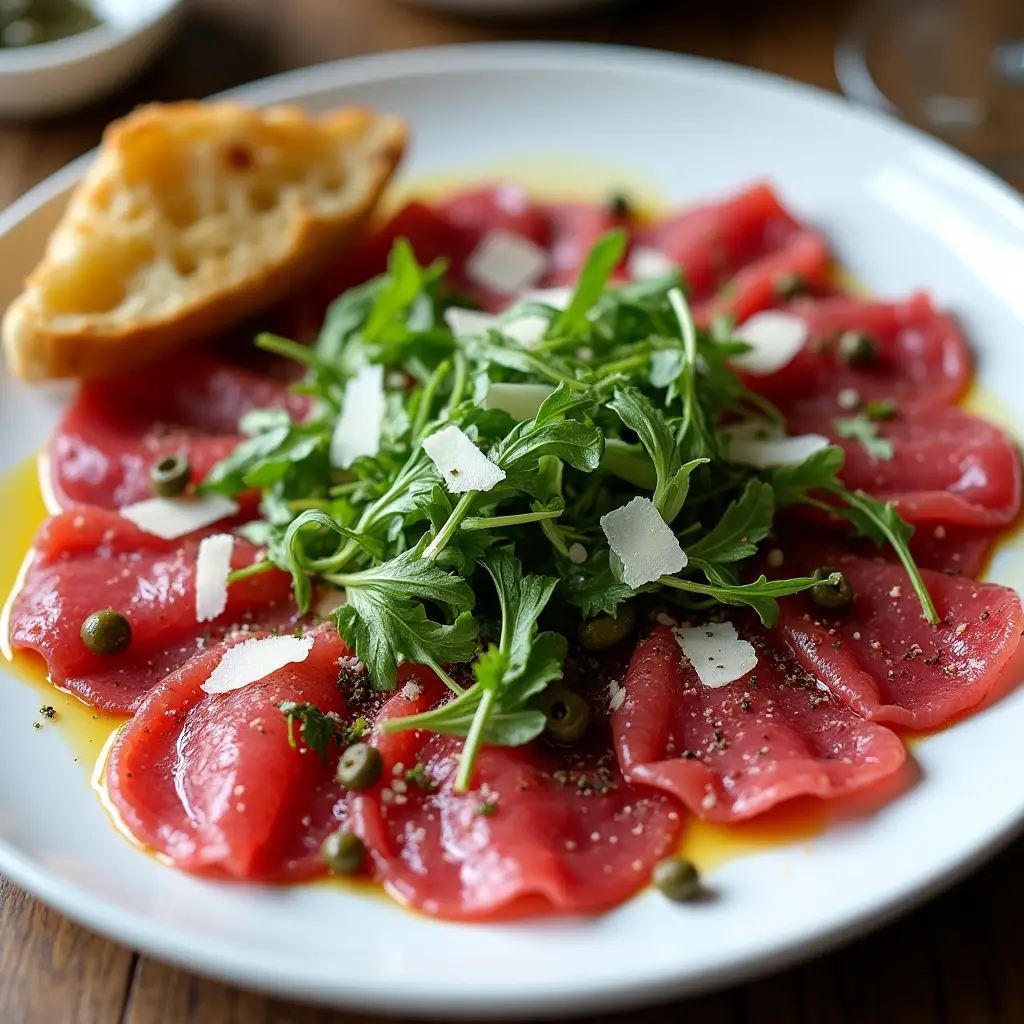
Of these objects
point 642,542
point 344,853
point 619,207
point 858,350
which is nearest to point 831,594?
point 642,542

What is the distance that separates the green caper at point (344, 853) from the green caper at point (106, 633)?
2.72 feet

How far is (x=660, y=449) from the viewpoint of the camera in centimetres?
291

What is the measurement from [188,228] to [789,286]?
1950 millimetres

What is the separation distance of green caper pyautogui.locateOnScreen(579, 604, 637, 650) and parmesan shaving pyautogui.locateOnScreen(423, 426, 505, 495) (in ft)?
1.39

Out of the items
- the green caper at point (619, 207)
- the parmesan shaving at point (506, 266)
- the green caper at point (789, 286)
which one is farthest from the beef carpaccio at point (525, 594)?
the green caper at point (619, 207)

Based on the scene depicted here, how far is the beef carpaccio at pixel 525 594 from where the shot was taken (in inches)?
105

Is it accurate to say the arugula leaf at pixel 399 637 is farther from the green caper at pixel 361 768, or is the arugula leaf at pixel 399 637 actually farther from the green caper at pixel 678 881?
the green caper at pixel 678 881

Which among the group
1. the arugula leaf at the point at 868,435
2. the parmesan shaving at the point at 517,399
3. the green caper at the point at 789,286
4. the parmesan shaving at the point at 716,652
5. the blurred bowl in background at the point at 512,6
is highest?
the blurred bowl in background at the point at 512,6

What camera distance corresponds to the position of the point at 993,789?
262cm

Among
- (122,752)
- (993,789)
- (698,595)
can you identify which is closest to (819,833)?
(993,789)

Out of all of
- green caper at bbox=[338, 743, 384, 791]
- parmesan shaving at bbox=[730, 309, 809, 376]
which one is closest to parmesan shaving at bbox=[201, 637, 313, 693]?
green caper at bbox=[338, 743, 384, 791]

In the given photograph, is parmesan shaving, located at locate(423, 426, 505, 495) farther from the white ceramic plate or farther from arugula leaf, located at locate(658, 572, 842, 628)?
the white ceramic plate

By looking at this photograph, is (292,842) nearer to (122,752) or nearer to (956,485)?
(122,752)

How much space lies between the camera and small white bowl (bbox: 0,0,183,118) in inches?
184
